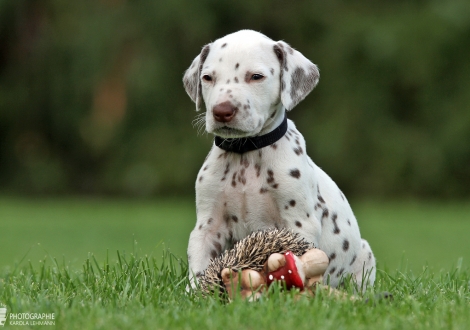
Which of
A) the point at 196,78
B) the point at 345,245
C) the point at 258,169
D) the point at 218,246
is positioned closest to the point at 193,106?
the point at 196,78

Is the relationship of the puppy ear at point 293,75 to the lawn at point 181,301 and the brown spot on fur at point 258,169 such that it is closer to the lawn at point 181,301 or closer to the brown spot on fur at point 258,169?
the brown spot on fur at point 258,169

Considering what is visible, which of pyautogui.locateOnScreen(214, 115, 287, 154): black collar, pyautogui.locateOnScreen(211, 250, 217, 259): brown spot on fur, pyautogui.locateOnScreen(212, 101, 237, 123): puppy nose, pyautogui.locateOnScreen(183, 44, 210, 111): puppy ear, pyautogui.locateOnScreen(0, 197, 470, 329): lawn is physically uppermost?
pyautogui.locateOnScreen(183, 44, 210, 111): puppy ear

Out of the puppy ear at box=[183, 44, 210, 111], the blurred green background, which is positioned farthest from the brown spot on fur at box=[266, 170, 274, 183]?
the blurred green background

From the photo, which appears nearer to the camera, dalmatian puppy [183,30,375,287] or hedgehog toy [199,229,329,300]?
hedgehog toy [199,229,329,300]

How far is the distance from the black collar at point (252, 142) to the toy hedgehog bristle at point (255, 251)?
0.72 m

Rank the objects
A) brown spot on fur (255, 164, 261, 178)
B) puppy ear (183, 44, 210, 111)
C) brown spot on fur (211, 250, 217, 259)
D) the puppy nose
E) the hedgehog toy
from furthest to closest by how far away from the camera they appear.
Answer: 1. puppy ear (183, 44, 210, 111)
2. brown spot on fur (211, 250, 217, 259)
3. brown spot on fur (255, 164, 261, 178)
4. the puppy nose
5. the hedgehog toy

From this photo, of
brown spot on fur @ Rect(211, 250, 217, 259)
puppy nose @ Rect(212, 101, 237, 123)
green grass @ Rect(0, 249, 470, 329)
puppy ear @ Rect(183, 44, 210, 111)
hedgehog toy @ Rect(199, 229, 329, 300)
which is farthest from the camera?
puppy ear @ Rect(183, 44, 210, 111)

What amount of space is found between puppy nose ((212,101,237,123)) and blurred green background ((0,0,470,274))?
15452 mm

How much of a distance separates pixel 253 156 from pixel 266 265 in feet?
2.97

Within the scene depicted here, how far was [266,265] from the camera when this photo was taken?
4.95m

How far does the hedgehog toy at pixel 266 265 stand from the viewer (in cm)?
486

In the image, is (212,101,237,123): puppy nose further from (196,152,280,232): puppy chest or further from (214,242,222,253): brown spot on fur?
(214,242,222,253): brown spot on fur

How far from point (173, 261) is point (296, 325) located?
2360mm

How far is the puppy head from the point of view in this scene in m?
5.18
